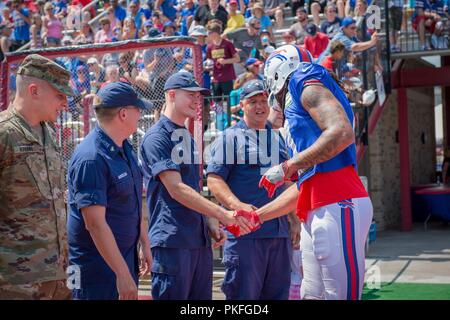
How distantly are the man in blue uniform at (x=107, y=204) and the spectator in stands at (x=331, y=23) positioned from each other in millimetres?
9944

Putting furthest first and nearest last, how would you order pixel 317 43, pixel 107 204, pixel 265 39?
pixel 265 39 < pixel 317 43 < pixel 107 204

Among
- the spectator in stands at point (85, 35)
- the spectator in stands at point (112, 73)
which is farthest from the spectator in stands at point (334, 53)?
the spectator in stands at point (85, 35)

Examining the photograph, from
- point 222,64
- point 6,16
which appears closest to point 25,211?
point 222,64

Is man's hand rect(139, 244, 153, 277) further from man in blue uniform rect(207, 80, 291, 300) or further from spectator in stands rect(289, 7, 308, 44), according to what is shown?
spectator in stands rect(289, 7, 308, 44)

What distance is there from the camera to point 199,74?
8.88 metres

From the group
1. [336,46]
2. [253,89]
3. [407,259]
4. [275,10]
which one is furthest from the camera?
[275,10]

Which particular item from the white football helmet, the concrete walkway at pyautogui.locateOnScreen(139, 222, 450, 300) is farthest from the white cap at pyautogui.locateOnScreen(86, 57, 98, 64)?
the white football helmet

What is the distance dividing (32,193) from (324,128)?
1.66 meters

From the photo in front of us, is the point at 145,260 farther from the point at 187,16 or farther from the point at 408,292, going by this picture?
the point at 187,16

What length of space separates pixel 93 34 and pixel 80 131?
402 inches

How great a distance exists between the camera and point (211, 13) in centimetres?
1659

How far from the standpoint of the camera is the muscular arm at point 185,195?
207 inches

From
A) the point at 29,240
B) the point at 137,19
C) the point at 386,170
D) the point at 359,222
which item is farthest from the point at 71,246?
the point at 137,19

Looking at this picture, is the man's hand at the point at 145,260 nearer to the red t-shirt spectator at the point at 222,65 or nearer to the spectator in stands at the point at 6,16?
the red t-shirt spectator at the point at 222,65
